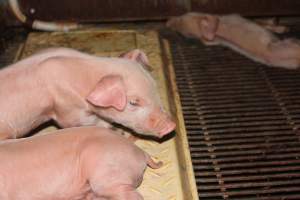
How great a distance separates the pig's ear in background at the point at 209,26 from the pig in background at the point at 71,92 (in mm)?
1551

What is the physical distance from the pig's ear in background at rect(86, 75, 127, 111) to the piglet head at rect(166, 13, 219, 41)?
73.3 inches

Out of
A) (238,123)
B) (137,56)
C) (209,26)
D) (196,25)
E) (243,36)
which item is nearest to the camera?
(137,56)

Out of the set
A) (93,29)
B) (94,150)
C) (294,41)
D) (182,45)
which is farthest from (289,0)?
(94,150)

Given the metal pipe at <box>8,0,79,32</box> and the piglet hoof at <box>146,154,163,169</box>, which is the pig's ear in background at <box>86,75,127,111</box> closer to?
the piglet hoof at <box>146,154,163,169</box>

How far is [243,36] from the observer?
4.27 meters

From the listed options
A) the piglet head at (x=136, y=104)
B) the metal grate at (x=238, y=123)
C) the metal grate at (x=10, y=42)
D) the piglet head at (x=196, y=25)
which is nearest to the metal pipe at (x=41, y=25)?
the metal grate at (x=10, y=42)

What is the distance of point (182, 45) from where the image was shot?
172 inches

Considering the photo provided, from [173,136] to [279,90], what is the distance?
A: 993mm

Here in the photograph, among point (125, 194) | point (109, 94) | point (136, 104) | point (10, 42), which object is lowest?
point (125, 194)

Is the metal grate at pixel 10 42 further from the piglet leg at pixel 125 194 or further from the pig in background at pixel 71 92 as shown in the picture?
the piglet leg at pixel 125 194

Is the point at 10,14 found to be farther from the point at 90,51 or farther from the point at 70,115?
the point at 70,115

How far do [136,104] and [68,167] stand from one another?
0.60 meters

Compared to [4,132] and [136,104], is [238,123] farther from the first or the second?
[4,132]

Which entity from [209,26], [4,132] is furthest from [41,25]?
[4,132]
